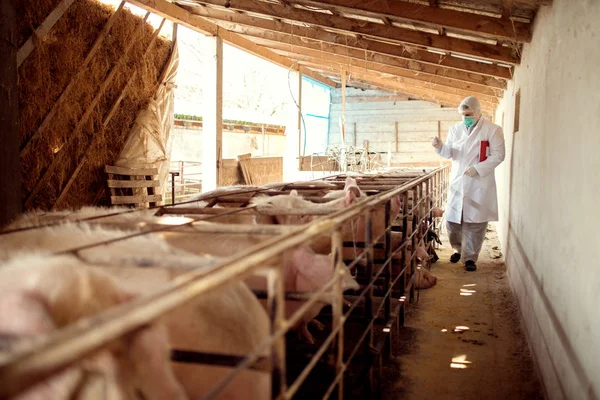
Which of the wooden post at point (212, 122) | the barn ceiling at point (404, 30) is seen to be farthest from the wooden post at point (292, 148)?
the wooden post at point (212, 122)

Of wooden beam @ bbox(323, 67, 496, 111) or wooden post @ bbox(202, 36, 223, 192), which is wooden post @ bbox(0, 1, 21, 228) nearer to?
wooden post @ bbox(202, 36, 223, 192)

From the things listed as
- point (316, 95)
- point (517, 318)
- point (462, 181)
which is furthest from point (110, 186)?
point (316, 95)

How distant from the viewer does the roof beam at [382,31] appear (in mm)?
6043

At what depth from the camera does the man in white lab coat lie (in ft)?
20.9

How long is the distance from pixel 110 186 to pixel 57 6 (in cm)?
216

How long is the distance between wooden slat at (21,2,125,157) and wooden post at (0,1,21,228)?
1.13 meters

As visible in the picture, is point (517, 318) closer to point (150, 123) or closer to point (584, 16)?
point (584, 16)

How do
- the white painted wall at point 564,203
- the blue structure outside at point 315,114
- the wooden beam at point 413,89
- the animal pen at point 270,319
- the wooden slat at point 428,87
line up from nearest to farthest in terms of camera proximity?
the animal pen at point 270,319, the white painted wall at point 564,203, the wooden slat at point 428,87, the wooden beam at point 413,89, the blue structure outside at point 315,114

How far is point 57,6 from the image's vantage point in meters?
5.45

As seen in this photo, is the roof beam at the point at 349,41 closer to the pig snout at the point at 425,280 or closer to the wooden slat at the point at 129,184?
the wooden slat at the point at 129,184

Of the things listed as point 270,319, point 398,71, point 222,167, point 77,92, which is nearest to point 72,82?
point 77,92

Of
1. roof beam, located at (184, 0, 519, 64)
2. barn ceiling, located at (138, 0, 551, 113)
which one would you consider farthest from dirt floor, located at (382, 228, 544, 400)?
roof beam, located at (184, 0, 519, 64)

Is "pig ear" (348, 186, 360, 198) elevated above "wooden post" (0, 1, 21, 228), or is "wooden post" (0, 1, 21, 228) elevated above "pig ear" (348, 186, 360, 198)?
"wooden post" (0, 1, 21, 228)

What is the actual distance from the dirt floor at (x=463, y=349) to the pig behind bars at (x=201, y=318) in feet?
4.97
